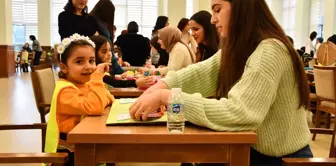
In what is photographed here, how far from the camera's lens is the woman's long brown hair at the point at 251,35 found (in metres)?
1.19

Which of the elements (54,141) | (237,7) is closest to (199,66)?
(237,7)

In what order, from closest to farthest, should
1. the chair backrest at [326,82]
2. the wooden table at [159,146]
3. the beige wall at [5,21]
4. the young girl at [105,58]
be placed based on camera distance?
1. the wooden table at [159,146]
2. the young girl at [105,58]
3. the chair backrest at [326,82]
4. the beige wall at [5,21]

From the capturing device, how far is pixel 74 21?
309 centimetres

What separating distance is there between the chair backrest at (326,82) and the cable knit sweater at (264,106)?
86.1 inches

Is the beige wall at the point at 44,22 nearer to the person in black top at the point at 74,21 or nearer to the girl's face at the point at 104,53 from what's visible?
the person in black top at the point at 74,21

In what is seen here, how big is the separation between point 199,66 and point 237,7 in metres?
0.36

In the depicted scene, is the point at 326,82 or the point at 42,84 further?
the point at 326,82

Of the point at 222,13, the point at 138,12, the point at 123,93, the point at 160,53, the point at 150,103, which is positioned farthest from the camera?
the point at 138,12

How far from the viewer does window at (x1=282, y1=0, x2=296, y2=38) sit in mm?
13714

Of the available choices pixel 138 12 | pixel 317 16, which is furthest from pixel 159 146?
pixel 138 12

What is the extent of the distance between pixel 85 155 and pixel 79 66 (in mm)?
807

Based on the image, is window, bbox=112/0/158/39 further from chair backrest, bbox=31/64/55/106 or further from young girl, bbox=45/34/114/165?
young girl, bbox=45/34/114/165

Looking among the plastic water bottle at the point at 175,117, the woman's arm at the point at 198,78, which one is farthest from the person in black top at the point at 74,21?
the plastic water bottle at the point at 175,117

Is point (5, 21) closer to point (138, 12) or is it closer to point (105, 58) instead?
point (138, 12)
